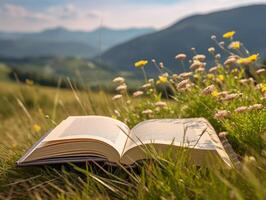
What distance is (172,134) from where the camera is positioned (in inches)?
118

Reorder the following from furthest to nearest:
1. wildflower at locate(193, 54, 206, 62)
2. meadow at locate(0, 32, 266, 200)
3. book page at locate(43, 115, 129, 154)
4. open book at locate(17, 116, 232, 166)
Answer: wildflower at locate(193, 54, 206, 62) → book page at locate(43, 115, 129, 154) → open book at locate(17, 116, 232, 166) → meadow at locate(0, 32, 266, 200)

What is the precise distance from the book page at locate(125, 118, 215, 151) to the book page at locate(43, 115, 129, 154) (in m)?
0.07

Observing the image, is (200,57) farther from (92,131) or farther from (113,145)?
(113,145)

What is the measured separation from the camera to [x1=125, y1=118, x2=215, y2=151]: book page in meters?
2.75

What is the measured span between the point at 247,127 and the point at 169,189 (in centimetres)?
100

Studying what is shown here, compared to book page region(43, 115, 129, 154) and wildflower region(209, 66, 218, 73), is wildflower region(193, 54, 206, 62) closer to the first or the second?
wildflower region(209, 66, 218, 73)

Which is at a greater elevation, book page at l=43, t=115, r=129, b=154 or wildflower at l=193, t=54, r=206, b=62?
wildflower at l=193, t=54, r=206, b=62

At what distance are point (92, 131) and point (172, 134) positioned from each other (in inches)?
19.6

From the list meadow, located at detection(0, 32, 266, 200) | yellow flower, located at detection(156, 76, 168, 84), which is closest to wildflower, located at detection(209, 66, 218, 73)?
meadow, located at detection(0, 32, 266, 200)

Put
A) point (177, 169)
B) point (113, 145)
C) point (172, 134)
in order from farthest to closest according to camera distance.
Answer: point (172, 134)
point (113, 145)
point (177, 169)

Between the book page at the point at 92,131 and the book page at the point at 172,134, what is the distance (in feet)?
0.24

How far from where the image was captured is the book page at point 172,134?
2747 mm

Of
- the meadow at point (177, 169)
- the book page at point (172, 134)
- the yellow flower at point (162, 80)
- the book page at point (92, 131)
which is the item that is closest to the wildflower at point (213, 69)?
the meadow at point (177, 169)

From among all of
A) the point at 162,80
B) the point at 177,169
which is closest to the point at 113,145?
the point at 177,169
